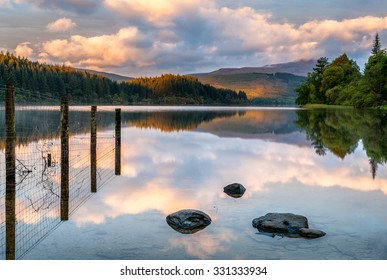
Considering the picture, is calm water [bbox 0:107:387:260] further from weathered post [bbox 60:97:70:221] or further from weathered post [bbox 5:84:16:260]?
weathered post [bbox 60:97:70:221]

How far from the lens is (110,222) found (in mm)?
16391

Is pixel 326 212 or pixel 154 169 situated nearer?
pixel 326 212

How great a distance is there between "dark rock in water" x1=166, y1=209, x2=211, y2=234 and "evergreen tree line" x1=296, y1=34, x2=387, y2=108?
339 feet

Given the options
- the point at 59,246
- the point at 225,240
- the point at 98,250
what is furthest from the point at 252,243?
the point at 59,246

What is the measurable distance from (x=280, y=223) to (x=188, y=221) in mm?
3088

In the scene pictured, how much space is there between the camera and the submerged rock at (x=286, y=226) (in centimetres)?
1462

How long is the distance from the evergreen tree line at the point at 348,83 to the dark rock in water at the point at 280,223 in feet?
336

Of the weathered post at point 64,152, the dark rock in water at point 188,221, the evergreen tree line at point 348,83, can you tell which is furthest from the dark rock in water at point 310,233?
the evergreen tree line at point 348,83

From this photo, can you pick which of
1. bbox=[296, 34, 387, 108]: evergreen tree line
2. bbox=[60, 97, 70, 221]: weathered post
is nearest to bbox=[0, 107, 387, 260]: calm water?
bbox=[60, 97, 70, 221]: weathered post

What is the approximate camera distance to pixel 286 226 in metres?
15.0

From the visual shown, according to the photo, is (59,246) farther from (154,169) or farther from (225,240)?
(154,169)

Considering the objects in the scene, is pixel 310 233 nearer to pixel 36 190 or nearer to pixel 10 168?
pixel 10 168

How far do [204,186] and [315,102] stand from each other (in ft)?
512

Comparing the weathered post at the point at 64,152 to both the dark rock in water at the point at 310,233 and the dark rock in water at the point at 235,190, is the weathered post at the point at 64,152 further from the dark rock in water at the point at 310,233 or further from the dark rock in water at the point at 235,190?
the dark rock in water at the point at 310,233
